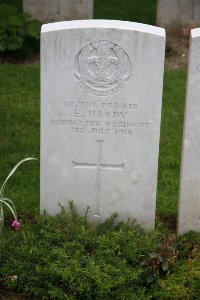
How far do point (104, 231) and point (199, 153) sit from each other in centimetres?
92

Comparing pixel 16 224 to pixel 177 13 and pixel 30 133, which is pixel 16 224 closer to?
pixel 30 133

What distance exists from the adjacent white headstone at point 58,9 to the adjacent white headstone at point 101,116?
5.61 meters

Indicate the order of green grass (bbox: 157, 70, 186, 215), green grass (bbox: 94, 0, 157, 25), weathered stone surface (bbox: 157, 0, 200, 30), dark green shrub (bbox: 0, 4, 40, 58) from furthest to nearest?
1. green grass (bbox: 94, 0, 157, 25)
2. weathered stone surface (bbox: 157, 0, 200, 30)
3. dark green shrub (bbox: 0, 4, 40, 58)
4. green grass (bbox: 157, 70, 186, 215)

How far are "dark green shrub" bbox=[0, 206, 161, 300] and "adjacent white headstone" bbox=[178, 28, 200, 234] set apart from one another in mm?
340

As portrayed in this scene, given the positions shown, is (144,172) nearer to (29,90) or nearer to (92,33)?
(92,33)

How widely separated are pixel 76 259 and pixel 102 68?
1.36 meters

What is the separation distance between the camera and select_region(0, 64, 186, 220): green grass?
6.18m

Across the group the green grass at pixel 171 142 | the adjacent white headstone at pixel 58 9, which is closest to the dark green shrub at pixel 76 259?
the green grass at pixel 171 142

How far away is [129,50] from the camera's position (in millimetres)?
4957

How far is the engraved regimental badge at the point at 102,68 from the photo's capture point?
4.98 metres

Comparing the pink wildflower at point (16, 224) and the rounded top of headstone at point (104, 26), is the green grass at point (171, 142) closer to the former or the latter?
the pink wildflower at point (16, 224)

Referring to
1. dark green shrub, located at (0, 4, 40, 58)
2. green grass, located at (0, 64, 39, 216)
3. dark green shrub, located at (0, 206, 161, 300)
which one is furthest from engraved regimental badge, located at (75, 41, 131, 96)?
dark green shrub, located at (0, 4, 40, 58)

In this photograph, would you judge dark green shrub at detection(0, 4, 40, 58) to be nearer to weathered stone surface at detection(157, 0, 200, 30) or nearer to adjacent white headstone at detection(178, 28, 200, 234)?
weathered stone surface at detection(157, 0, 200, 30)

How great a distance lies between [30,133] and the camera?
7602 millimetres
